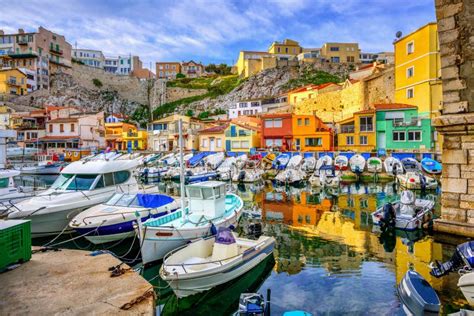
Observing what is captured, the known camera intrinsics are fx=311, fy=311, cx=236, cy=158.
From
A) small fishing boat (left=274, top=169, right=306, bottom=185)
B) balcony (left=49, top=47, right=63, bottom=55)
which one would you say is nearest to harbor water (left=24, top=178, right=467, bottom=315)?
small fishing boat (left=274, top=169, right=306, bottom=185)

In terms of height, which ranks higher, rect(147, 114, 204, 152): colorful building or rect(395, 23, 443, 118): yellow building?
rect(395, 23, 443, 118): yellow building

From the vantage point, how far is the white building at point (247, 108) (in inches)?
2694

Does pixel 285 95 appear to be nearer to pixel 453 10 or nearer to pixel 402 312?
pixel 453 10

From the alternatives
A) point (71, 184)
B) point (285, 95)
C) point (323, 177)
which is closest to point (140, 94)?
A: point (285, 95)

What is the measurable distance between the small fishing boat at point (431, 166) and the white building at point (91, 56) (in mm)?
112793

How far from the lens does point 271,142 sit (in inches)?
1853

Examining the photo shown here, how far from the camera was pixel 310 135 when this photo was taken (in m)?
44.3

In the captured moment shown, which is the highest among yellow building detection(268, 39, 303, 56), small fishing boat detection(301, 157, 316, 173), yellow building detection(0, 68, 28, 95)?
yellow building detection(268, 39, 303, 56)

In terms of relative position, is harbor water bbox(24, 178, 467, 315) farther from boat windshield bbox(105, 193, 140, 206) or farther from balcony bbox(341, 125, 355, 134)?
balcony bbox(341, 125, 355, 134)

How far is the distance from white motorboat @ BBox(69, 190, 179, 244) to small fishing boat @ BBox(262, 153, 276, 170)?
86.5 feet

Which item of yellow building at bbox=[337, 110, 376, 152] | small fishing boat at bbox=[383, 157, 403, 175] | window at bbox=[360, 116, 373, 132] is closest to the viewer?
small fishing boat at bbox=[383, 157, 403, 175]

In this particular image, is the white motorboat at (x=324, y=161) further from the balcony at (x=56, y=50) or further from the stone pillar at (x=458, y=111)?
the balcony at (x=56, y=50)

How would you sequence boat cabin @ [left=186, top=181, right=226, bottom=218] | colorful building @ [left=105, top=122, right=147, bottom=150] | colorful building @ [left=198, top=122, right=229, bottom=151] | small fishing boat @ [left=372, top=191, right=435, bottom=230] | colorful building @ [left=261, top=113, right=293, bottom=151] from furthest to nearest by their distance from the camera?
colorful building @ [left=105, top=122, right=147, bottom=150] < colorful building @ [left=198, top=122, right=229, bottom=151] < colorful building @ [left=261, top=113, right=293, bottom=151] < small fishing boat @ [left=372, top=191, right=435, bottom=230] < boat cabin @ [left=186, top=181, right=226, bottom=218]

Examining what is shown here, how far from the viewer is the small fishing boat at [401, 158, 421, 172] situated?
3145 centimetres
